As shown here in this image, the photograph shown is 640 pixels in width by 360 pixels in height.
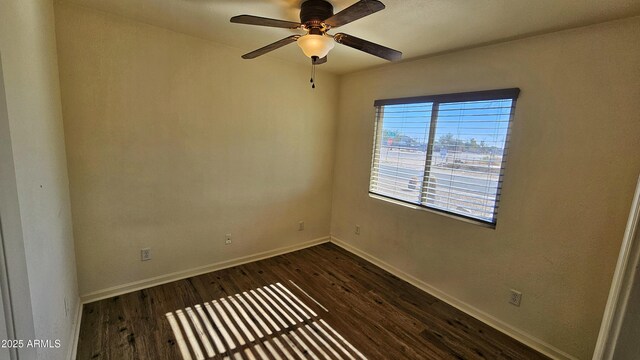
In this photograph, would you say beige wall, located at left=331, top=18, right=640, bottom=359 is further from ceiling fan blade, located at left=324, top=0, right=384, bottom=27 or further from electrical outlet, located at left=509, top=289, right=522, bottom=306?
ceiling fan blade, located at left=324, top=0, right=384, bottom=27

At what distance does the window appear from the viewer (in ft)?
7.54

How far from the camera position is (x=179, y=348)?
1911mm

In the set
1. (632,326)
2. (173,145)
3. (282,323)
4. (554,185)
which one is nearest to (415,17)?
(554,185)

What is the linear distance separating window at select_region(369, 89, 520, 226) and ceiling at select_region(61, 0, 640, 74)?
0.48 meters

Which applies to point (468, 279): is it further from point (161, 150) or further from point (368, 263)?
point (161, 150)

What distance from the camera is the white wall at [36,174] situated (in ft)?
2.94

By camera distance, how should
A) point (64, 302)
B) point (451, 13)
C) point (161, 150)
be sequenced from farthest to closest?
point (161, 150), point (451, 13), point (64, 302)

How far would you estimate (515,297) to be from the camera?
2227 millimetres

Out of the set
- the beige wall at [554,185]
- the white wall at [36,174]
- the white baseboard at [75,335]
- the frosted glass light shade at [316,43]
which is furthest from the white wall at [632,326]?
the white baseboard at [75,335]

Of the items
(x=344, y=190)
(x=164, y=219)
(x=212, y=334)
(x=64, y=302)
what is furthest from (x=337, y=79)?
(x=64, y=302)

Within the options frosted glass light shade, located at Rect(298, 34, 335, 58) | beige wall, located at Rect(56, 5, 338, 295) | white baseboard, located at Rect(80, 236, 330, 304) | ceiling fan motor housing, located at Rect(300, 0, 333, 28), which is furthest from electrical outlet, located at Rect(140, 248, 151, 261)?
ceiling fan motor housing, located at Rect(300, 0, 333, 28)

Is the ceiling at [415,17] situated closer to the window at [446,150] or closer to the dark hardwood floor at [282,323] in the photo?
the window at [446,150]

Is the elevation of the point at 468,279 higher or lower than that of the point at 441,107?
lower

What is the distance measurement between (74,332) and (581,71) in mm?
4043
